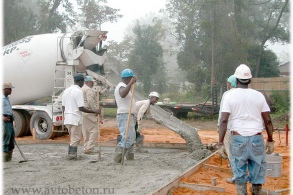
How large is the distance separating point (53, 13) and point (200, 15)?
11339mm

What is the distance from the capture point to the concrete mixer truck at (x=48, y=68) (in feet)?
39.1

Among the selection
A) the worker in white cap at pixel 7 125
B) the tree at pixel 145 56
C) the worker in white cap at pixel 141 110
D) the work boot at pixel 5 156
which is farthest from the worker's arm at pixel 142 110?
the tree at pixel 145 56

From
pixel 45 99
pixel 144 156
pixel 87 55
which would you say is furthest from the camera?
pixel 45 99

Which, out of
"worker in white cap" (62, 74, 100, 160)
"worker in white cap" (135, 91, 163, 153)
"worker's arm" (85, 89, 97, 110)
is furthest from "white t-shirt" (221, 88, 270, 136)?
"worker's arm" (85, 89, 97, 110)

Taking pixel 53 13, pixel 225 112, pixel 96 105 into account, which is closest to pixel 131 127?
pixel 96 105

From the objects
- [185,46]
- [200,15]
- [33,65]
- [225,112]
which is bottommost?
[225,112]

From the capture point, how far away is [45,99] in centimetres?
1431

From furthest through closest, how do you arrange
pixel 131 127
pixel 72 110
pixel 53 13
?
pixel 53 13 → pixel 72 110 → pixel 131 127

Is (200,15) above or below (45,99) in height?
above

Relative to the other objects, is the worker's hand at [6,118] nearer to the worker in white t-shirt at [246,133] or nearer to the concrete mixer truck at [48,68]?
the concrete mixer truck at [48,68]

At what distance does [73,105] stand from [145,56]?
2288 cm

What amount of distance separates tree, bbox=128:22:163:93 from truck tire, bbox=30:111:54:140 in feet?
58.3

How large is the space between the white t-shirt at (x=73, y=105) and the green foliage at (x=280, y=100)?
49.5ft

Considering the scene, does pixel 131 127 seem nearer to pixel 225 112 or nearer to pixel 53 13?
pixel 225 112
